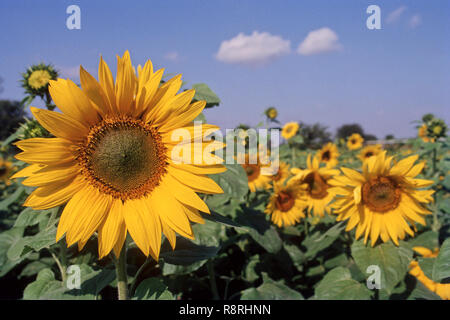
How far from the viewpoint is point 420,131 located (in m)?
6.65

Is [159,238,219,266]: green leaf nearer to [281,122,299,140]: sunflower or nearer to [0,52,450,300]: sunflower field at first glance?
[0,52,450,300]: sunflower field

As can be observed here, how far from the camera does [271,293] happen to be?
7.60 ft

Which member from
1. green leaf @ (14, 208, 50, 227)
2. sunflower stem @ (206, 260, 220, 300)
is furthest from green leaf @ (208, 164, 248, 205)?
green leaf @ (14, 208, 50, 227)

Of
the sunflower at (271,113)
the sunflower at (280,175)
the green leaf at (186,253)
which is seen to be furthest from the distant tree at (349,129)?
the green leaf at (186,253)

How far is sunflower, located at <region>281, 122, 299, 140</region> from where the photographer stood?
7757mm

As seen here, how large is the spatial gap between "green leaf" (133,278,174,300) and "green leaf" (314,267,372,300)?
131cm

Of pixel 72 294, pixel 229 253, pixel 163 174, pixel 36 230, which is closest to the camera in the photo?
pixel 163 174

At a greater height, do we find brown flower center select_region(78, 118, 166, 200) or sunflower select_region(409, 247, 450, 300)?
brown flower center select_region(78, 118, 166, 200)

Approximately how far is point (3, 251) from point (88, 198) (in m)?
1.46

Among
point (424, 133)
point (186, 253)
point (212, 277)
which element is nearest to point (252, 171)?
point (212, 277)

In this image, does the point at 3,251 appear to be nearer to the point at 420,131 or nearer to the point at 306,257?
the point at 306,257

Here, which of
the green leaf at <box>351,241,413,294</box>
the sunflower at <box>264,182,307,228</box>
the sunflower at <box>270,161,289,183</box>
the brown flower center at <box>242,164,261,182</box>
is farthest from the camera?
the sunflower at <box>270,161,289,183</box>
